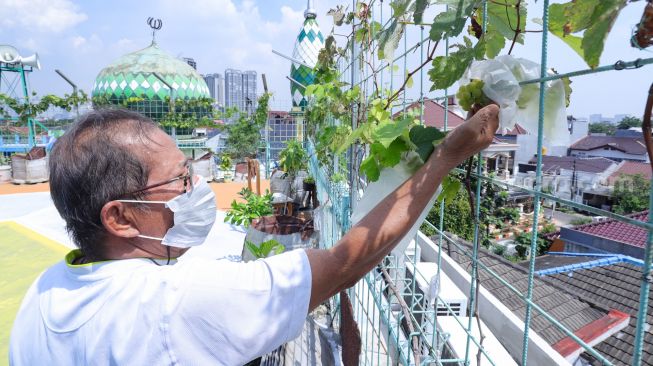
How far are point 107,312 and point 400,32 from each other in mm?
1054

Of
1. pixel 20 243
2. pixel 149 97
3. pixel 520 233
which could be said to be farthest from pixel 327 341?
pixel 520 233

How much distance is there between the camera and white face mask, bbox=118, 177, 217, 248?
1.10m

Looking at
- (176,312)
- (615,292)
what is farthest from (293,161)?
(615,292)

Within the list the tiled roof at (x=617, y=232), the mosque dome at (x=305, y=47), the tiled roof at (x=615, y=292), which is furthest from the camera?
the tiled roof at (x=617, y=232)

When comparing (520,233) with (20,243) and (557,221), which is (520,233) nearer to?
(557,221)

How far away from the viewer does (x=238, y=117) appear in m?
17.9

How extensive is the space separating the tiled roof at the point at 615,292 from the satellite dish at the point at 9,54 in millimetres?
20781

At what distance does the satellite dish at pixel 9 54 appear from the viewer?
16.8 meters

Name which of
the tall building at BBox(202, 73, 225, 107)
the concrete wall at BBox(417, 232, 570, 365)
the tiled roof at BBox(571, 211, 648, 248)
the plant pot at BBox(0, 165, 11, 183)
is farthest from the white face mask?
the tall building at BBox(202, 73, 225, 107)

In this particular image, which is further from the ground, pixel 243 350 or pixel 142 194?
pixel 142 194

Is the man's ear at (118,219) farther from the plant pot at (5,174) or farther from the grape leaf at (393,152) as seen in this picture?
the plant pot at (5,174)

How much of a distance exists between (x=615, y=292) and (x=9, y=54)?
22179 millimetres

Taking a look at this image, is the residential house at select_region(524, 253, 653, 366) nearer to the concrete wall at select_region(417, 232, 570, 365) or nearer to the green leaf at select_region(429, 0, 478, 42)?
the concrete wall at select_region(417, 232, 570, 365)

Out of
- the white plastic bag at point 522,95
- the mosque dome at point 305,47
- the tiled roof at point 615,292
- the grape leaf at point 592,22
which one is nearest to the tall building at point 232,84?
the mosque dome at point 305,47
